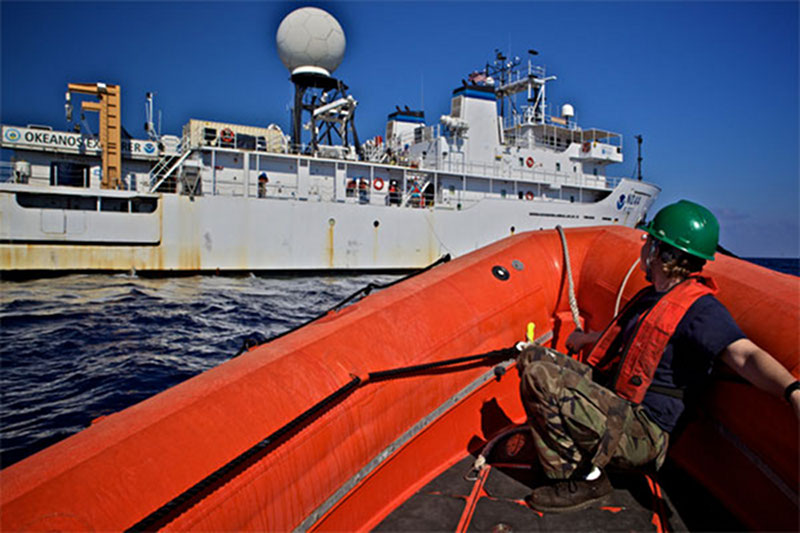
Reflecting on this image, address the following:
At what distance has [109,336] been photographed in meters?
7.21

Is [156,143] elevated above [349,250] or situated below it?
above

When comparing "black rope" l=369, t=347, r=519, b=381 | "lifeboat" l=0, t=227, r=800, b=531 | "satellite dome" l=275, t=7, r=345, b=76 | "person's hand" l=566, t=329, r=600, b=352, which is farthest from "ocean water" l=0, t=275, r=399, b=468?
"satellite dome" l=275, t=7, r=345, b=76

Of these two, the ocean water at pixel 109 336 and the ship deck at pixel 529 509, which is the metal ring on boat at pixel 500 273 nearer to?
the ship deck at pixel 529 509

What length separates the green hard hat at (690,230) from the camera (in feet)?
6.68

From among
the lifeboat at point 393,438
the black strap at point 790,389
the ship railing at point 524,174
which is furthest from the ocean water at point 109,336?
the ship railing at point 524,174

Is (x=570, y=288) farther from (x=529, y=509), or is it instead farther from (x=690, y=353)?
(x=529, y=509)

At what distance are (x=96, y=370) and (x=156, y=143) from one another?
1397 cm

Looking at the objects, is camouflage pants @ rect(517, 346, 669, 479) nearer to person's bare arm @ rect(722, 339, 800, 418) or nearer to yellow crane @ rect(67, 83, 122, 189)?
A: person's bare arm @ rect(722, 339, 800, 418)

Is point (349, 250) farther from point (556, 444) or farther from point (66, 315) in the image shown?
point (556, 444)

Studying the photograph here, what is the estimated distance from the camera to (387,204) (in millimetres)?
19281

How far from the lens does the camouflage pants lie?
6.53ft

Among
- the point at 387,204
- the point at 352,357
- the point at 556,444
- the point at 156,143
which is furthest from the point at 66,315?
the point at 387,204

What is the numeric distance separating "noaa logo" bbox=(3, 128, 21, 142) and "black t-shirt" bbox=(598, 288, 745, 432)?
19.5 metres

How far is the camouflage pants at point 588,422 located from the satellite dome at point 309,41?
1996cm
